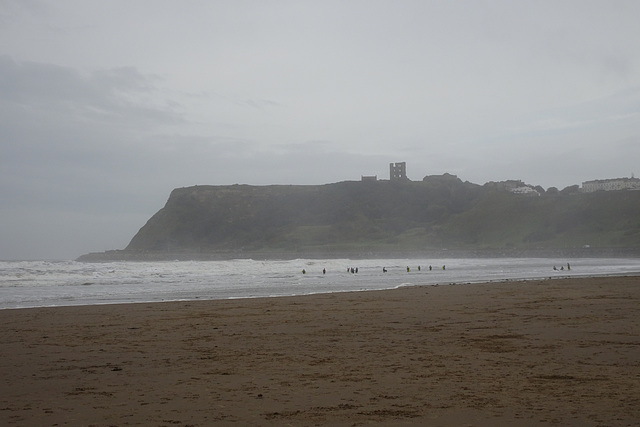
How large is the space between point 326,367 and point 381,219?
485ft

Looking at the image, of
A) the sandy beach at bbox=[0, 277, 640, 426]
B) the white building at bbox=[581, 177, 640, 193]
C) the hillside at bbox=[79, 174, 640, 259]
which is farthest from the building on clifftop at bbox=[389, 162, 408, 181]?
the sandy beach at bbox=[0, 277, 640, 426]

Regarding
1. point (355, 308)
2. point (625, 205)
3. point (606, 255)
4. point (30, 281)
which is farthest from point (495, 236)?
point (355, 308)

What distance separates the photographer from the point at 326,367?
753cm

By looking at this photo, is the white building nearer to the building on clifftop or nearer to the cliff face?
the cliff face

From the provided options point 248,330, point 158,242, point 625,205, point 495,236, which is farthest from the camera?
point 158,242

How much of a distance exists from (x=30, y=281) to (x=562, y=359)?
26877 millimetres

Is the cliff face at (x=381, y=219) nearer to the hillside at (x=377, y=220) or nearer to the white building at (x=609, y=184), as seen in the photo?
the hillside at (x=377, y=220)

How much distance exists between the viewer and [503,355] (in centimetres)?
812

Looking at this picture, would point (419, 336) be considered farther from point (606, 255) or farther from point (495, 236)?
point (495, 236)

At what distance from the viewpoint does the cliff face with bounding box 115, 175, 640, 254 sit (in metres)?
114

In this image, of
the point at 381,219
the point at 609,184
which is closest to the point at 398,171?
the point at 381,219

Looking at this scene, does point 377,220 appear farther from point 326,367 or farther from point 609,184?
point 326,367

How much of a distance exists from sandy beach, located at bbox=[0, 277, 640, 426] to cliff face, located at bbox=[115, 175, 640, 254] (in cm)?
9200

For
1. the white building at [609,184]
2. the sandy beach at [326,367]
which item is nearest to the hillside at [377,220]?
the white building at [609,184]
